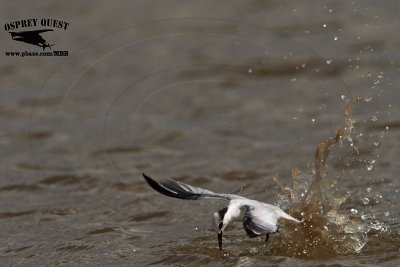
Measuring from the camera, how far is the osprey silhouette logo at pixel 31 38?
34.0ft

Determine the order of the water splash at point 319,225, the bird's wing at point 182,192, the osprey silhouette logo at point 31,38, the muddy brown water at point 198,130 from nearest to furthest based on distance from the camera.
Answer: the bird's wing at point 182,192 < the water splash at point 319,225 < the muddy brown water at point 198,130 < the osprey silhouette logo at point 31,38

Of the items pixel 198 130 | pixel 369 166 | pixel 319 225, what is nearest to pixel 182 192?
pixel 319 225

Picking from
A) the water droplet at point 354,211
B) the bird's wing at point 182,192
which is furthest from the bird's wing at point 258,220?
the water droplet at point 354,211

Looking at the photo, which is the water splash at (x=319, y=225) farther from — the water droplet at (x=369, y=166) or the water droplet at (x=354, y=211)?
the water droplet at (x=369, y=166)

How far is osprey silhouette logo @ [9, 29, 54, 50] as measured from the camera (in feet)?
34.0

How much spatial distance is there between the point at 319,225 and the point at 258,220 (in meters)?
1.17

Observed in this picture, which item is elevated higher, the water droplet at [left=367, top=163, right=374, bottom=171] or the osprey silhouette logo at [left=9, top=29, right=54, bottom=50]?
the osprey silhouette logo at [left=9, top=29, right=54, bottom=50]

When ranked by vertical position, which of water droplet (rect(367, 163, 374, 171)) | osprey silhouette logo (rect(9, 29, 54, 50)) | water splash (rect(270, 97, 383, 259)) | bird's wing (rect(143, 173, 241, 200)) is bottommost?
water splash (rect(270, 97, 383, 259))

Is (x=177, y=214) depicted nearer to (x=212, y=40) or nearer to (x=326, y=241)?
(x=326, y=241)

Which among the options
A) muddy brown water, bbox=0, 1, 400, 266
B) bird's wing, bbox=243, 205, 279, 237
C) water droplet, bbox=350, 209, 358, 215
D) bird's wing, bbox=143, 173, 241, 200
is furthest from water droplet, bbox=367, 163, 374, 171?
bird's wing, bbox=243, 205, 279, 237

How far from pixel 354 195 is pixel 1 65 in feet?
16.8

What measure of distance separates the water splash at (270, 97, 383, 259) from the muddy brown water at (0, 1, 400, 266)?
13 mm

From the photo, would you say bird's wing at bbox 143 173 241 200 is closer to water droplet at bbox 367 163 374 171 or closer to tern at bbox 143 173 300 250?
tern at bbox 143 173 300 250

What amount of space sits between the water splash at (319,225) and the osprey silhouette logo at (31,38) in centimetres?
468
